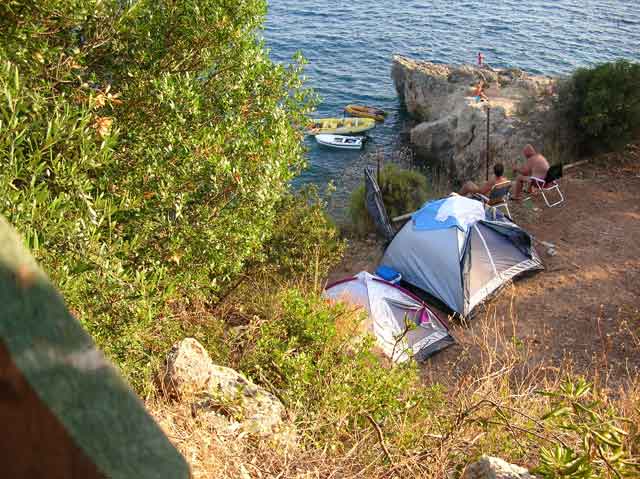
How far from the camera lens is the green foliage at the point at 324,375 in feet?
14.1

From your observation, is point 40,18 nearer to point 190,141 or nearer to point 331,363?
point 190,141

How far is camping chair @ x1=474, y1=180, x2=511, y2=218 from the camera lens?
11.2 metres

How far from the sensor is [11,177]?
123 inches

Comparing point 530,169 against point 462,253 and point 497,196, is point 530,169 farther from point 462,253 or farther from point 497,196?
point 462,253

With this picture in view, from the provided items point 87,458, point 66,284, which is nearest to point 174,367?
point 66,284

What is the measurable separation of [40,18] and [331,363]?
3661 millimetres

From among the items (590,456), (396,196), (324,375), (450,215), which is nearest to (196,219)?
(324,375)

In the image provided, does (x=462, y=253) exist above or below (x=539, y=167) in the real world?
below

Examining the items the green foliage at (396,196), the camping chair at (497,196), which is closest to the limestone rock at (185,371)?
the camping chair at (497,196)

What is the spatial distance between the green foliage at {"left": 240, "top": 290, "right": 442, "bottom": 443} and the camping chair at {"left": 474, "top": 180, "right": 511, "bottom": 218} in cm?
646

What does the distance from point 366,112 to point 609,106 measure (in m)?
15.1

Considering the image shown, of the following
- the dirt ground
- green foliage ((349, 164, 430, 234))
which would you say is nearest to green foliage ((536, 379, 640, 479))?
Answer: the dirt ground

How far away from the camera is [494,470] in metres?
3.06

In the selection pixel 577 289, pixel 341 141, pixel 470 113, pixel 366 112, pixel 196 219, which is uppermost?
pixel 196 219
